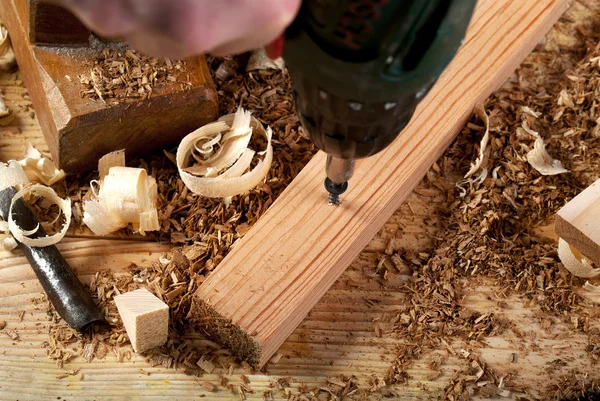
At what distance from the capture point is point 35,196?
63.4 inches

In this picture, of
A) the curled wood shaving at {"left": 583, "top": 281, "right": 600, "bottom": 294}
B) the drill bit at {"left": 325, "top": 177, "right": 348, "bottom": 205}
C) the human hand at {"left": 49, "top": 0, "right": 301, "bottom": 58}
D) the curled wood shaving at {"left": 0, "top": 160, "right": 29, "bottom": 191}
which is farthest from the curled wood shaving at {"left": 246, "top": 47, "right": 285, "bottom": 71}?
the human hand at {"left": 49, "top": 0, "right": 301, "bottom": 58}

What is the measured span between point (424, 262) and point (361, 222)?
0.61 feet

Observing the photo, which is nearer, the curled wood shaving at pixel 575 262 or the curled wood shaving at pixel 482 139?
the curled wood shaving at pixel 575 262

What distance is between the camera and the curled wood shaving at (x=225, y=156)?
1.52m

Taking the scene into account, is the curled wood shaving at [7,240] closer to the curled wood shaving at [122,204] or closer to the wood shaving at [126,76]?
the curled wood shaving at [122,204]

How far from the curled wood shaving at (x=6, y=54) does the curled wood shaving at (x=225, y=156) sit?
1.82 feet

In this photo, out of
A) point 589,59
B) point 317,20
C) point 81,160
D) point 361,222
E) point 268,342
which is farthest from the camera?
point 589,59

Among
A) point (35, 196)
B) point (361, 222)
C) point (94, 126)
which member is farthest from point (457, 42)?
point (35, 196)

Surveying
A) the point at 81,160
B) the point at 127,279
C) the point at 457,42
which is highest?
the point at 457,42

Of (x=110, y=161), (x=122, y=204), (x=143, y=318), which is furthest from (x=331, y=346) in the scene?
(x=110, y=161)

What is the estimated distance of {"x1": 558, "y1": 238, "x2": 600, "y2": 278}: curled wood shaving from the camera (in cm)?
151

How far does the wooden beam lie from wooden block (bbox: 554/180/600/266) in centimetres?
32

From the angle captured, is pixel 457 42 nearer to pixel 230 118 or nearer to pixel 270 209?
pixel 270 209

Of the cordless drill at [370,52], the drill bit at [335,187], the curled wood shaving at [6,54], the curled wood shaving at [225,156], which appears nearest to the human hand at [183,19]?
the cordless drill at [370,52]
